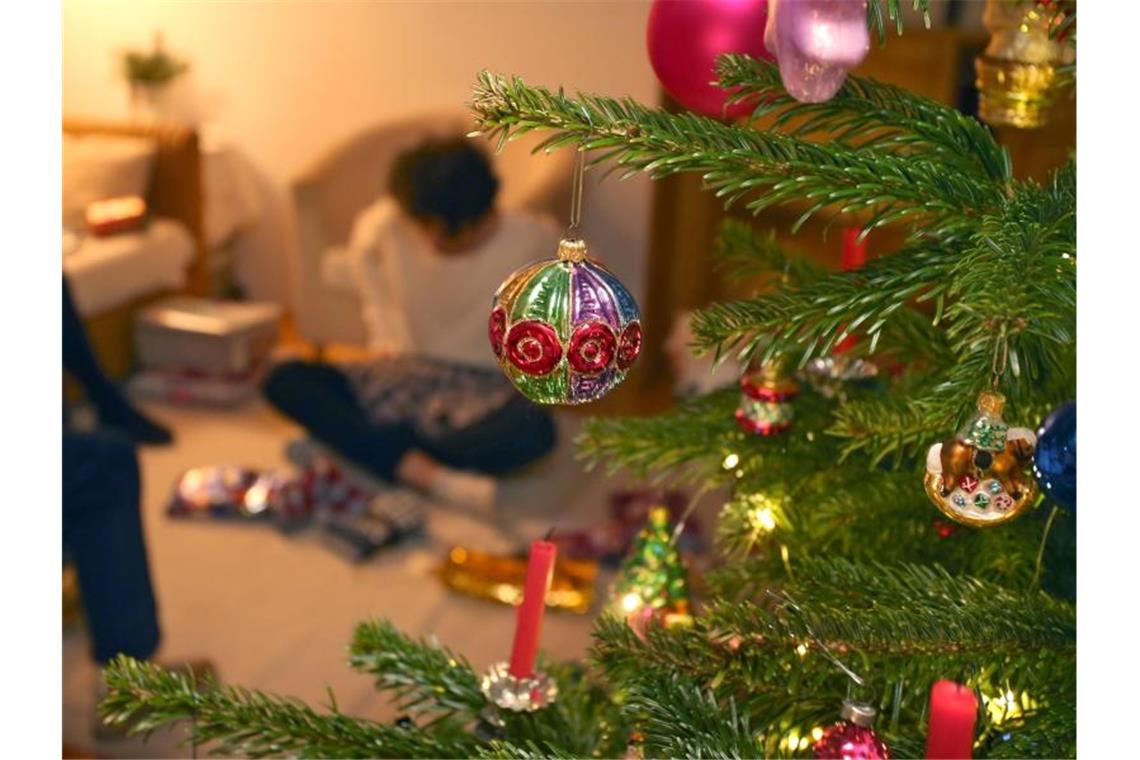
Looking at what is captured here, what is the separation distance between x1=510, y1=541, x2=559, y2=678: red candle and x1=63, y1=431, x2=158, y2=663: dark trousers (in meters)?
1.08

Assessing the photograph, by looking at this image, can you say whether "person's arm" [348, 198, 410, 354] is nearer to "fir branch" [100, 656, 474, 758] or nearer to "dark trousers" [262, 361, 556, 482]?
"dark trousers" [262, 361, 556, 482]

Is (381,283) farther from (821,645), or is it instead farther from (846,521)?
(821,645)

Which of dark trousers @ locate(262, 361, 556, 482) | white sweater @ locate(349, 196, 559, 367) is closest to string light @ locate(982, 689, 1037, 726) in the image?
dark trousers @ locate(262, 361, 556, 482)

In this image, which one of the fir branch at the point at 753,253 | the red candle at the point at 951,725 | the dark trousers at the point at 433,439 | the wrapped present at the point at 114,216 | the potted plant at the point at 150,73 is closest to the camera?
the red candle at the point at 951,725

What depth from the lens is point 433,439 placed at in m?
2.70

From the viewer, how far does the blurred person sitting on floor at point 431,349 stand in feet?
8.75

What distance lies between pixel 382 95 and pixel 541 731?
3.11m

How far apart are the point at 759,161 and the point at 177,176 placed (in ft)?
11.2

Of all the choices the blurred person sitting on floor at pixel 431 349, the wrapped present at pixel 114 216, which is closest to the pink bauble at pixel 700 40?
the blurred person sitting on floor at pixel 431 349

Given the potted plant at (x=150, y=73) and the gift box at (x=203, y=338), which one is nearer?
the gift box at (x=203, y=338)

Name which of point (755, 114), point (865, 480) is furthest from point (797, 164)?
point (865, 480)

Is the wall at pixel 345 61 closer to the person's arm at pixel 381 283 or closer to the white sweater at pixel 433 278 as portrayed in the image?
the white sweater at pixel 433 278

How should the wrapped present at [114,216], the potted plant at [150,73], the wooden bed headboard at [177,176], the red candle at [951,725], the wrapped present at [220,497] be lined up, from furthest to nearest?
the potted plant at [150,73] < the wooden bed headboard at [177,176] < the wrapped present at [114,216] < the wrapped present at [220,497] < the red candle at [951,725]
